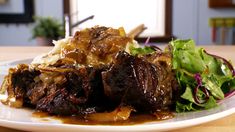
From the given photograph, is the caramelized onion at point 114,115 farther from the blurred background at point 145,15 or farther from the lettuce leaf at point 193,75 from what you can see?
the blurred background at point 145,15

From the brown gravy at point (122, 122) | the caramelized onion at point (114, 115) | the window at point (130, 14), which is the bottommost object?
the brown gravy at point (122, 122)

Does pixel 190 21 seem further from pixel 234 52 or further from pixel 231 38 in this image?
pixel 234 52

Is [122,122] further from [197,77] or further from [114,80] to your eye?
[197,77]

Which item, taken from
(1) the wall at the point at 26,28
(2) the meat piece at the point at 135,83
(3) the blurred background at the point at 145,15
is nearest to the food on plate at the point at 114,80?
(2) the meat piece at the point at 135,83

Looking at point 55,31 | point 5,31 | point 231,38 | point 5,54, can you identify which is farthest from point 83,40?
point 5,31

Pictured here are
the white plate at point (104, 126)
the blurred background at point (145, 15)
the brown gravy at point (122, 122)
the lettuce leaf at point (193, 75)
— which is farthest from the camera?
the blurred background at point (145, 15)

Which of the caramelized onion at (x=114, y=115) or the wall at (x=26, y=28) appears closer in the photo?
the caramelized onion at (x=114, y=115)

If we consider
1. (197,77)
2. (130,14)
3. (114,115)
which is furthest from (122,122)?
(130,14)
